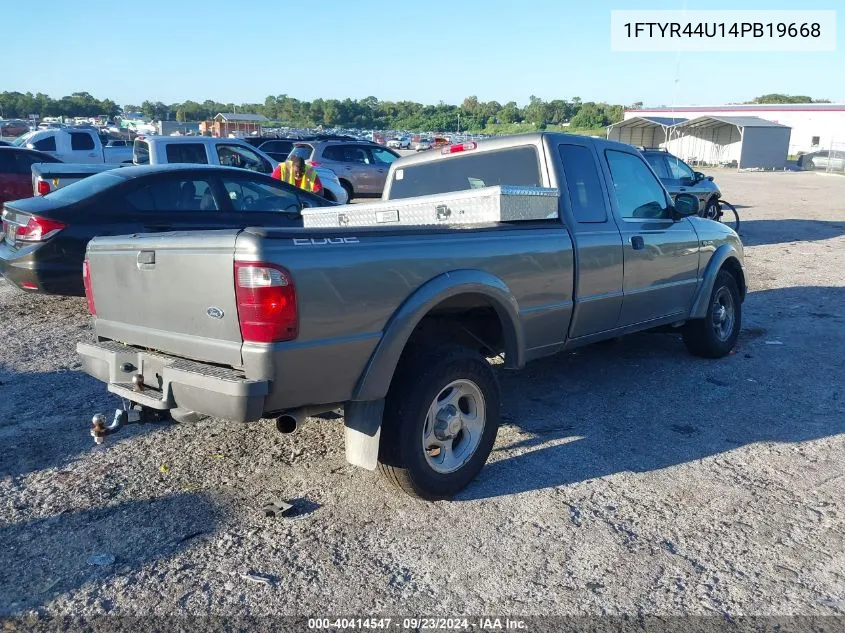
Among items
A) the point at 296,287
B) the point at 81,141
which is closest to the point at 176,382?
the point at 296,287

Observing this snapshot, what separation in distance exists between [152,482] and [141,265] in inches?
50.1

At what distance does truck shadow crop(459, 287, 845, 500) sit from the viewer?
4.43 metres

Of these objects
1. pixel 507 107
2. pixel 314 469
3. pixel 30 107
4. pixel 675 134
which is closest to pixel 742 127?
pixel 675 134

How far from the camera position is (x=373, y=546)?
3.46m

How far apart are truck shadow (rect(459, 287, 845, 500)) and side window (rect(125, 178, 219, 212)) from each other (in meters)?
3.92

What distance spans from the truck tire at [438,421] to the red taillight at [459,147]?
6.87 ft

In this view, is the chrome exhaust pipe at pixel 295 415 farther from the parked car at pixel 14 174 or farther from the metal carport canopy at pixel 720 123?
the metal carport canopy at pixel 720 123

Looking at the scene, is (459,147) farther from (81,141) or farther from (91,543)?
(81,141)

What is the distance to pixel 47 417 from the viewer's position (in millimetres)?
4887

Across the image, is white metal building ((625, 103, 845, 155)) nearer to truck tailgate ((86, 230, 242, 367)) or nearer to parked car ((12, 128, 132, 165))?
parked car ((12, 128, 132, 165))

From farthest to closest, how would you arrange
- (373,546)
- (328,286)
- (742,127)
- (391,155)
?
1. (742,127)
2. (391,155)
3. (373,546)
4. (328,286)

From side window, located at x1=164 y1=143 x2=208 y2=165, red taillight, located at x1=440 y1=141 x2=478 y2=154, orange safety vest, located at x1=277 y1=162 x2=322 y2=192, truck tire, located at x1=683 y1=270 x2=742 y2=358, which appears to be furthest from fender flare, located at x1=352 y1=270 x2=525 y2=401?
side window, located at x1=164 y1=143 x2=208 y2=165

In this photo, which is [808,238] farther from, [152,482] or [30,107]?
[30,107]

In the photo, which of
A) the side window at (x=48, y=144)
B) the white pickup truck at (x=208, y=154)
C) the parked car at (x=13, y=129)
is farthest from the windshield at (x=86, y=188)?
the parked car at (x=13, y=129)
